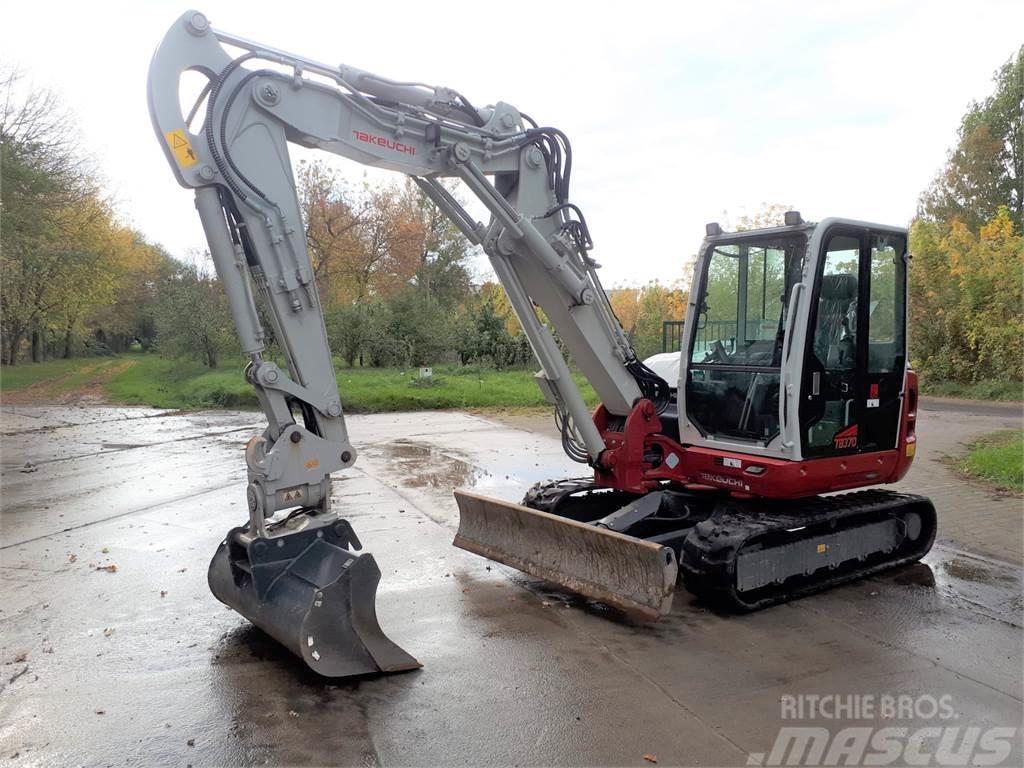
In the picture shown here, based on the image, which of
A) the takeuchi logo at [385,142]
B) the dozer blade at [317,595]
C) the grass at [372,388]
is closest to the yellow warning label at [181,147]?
the takeuchi logo at [385,142]

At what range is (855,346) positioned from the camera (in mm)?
5637

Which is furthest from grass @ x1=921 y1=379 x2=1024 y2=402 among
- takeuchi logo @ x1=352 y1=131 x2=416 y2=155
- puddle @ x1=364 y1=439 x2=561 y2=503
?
takeuchi logo @ x1=352 y1=131 x2=416 y2=155

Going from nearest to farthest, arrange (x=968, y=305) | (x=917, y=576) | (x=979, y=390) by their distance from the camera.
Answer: (x=917, y=576) < (x=979, y=390) < (x=968, y=305)

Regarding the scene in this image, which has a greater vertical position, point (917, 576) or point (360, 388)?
point (360, 388)

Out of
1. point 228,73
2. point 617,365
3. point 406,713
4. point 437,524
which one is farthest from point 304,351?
point 437,524

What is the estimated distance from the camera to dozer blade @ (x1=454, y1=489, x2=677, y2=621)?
15.3 ft

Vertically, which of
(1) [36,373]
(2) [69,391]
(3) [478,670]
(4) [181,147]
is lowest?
(3) [478,670]

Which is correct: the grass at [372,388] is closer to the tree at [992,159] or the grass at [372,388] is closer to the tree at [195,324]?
the tree at [195,324]

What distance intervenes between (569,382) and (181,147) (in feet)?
10.2

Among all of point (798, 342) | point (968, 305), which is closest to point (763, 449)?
→ point (798, 342)

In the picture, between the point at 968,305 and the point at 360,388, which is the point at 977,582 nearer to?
the point at 968,305

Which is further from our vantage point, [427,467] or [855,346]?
[427,467]

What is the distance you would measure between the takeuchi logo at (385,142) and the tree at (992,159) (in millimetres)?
31939

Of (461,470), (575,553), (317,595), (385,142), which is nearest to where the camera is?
(317,595)
